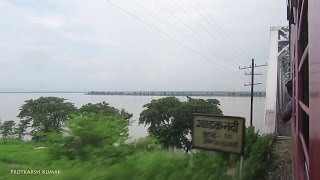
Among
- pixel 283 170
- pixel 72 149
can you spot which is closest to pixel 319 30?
pixel 72 149

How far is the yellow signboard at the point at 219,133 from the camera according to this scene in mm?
6719

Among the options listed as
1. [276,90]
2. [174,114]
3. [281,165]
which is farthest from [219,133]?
A: [174,114]

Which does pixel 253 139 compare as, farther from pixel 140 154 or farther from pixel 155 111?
pixel 155 111

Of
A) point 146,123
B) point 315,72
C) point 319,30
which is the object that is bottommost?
point 146,123

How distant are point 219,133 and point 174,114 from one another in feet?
100

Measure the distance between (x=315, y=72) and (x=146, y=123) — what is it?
122ft

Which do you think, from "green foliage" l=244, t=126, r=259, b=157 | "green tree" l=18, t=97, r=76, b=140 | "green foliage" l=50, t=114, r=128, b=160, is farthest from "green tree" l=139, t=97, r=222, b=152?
"green foliage" l=50, t=114, r=128, b=160

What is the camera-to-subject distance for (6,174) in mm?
2758

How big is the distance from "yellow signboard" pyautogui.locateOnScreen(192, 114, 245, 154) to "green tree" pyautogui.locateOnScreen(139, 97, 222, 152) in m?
27.7

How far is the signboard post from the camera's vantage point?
6.72 metres

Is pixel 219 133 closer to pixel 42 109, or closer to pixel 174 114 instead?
pixel 174 114

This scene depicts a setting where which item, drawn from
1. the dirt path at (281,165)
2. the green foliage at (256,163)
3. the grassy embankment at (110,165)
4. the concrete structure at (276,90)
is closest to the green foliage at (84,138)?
the grassy embankment at (110,165)

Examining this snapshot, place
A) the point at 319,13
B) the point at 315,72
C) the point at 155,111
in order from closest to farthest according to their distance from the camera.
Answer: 1. the point at 319,13
2. the point at 315,72
3. the point at 155,111

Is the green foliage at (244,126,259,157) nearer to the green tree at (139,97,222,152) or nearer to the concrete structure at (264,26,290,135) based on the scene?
the concrete structure at (264,26,290,135)
